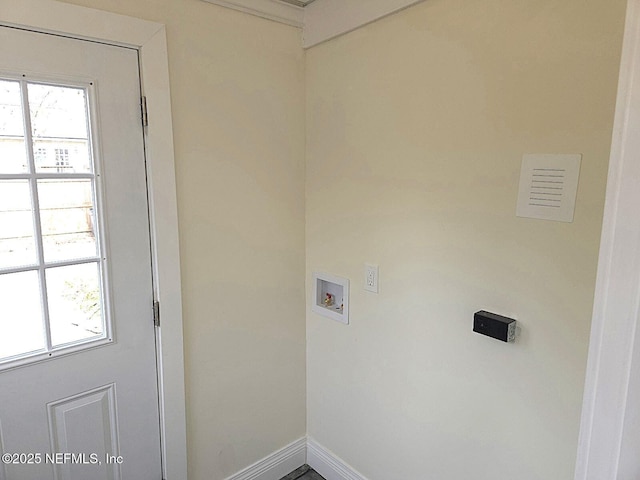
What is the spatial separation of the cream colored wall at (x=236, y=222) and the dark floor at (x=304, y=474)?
8.0 inches

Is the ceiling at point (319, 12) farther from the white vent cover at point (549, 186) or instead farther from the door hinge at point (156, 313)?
the door hinge at point (156, 313)

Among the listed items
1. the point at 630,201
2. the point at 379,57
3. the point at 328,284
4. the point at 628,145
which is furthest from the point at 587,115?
the point at 328,284

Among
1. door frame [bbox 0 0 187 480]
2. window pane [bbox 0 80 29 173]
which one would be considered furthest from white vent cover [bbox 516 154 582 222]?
window pane [bbox 0 80 29 173]

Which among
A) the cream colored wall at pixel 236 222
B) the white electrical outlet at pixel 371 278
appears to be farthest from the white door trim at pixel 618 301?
Result: the cream colored wall at pixel 236 222

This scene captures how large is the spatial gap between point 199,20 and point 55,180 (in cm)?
83

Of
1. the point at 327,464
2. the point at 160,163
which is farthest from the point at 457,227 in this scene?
the point at 327,464

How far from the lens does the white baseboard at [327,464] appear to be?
2004 millimetres

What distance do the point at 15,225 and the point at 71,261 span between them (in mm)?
201

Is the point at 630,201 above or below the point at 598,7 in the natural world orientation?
below

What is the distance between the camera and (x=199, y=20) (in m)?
1.62

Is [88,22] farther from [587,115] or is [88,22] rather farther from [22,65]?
[587,115]

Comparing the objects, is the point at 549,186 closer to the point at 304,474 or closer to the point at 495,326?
the point at 495,326

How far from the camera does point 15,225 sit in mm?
1313

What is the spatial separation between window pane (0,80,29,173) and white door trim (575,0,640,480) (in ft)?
5.66
